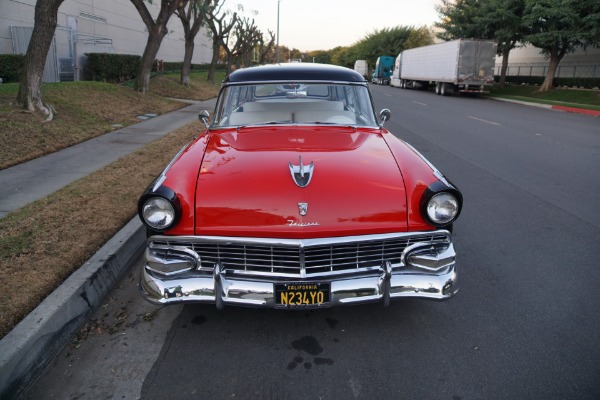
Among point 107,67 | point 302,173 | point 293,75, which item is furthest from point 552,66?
point 302,173

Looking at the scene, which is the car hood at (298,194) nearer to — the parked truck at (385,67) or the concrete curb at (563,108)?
the concrete curb at (563,108)

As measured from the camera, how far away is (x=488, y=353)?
9.93 feet

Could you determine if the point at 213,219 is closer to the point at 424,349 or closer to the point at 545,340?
the point at 424,349

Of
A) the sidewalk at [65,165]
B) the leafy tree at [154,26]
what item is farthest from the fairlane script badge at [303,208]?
the leafy tree at [154,26]

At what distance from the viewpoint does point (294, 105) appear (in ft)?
15.0

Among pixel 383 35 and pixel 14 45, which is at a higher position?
pixel 383 35

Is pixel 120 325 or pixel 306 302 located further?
pixel 120 325

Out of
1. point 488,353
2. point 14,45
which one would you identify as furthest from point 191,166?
point 14,45

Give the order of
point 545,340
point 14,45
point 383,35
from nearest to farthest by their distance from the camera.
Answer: point 545,340, point 14,45, point 383,35

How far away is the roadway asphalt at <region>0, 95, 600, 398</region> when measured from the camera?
2730 mm

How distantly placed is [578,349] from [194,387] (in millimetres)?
2372

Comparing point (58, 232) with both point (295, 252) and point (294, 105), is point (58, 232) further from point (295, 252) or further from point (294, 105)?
point (295, 252)

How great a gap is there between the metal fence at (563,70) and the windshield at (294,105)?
108 ft

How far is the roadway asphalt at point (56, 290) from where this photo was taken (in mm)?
2730
